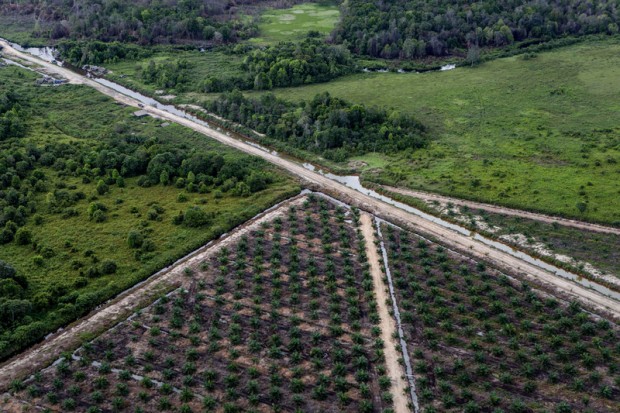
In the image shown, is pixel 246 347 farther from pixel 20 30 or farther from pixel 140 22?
pixel 20 30

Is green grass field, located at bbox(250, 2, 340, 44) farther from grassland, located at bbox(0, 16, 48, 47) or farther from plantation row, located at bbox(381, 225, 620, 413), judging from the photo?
plantation row, located at bbox(381, 225, 620, 413)

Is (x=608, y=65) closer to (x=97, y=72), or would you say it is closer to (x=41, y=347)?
(x=97, y=72)

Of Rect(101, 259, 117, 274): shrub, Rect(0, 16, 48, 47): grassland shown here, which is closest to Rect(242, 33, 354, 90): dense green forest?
Rect(0, 16, 48, 47): grassland

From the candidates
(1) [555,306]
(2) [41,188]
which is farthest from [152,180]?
(1) [555,306]

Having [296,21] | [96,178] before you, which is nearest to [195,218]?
[96,178]

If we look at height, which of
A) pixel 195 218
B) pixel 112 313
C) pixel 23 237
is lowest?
pixel 112 313

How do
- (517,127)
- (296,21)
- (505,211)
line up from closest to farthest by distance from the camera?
(505,211)
(517,127)
(296,21)
